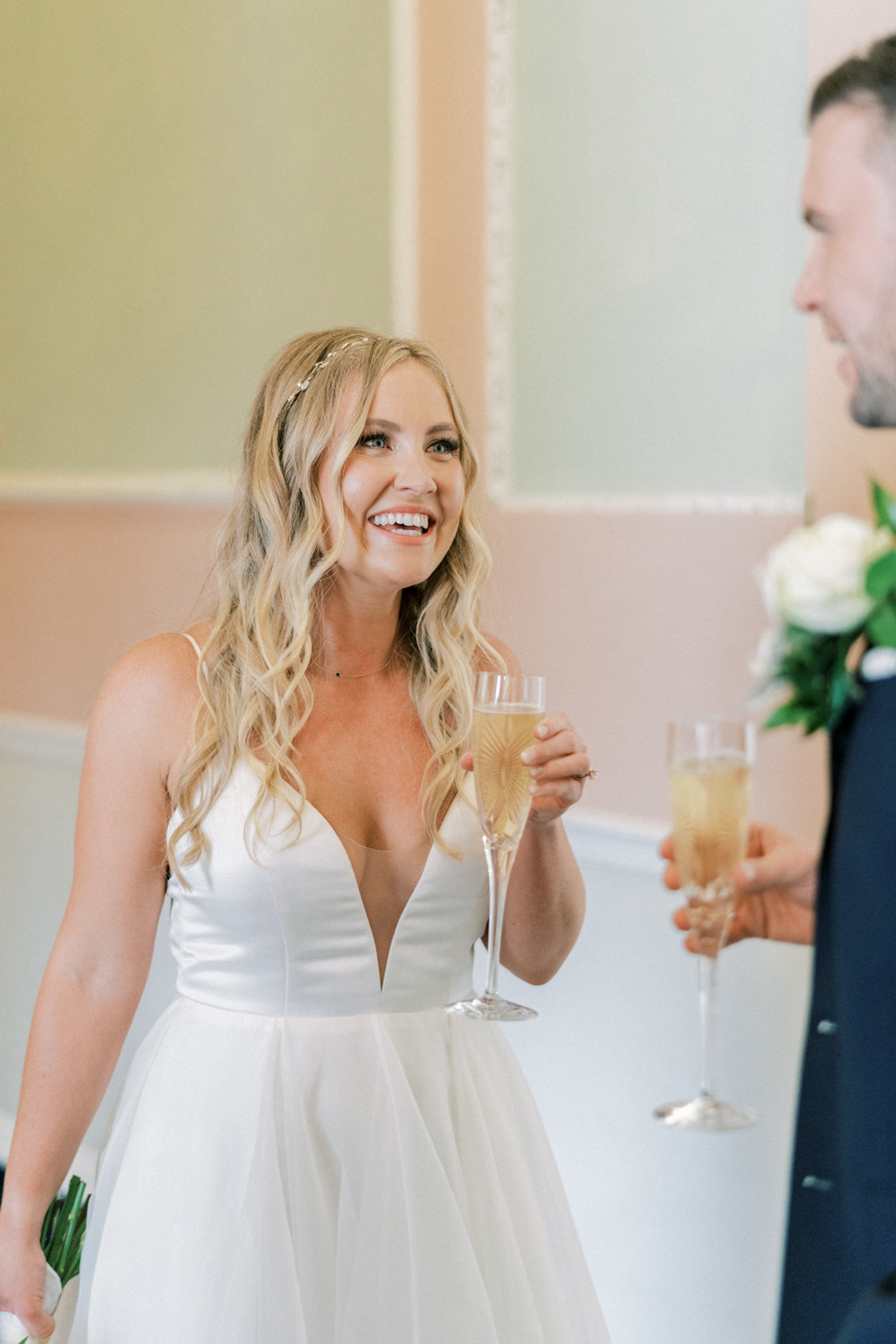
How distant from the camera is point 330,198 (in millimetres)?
3152

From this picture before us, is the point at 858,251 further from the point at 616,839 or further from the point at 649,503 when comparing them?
the point at 616,839

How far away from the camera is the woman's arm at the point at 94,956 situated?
1.82 meters

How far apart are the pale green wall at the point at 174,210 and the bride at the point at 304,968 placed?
4.23 ft

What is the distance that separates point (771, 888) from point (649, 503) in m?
1.31

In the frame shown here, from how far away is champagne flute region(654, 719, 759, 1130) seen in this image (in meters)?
1.09

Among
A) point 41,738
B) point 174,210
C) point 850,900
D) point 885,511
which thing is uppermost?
point 174,210

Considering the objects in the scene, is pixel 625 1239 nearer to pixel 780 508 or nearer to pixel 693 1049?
pixel 693 1049

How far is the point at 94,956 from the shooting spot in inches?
72.8

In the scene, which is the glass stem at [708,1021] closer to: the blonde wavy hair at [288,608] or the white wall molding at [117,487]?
the blonde wavy hair at [288,608]

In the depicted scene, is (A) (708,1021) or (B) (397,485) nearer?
(A) (708,1021)

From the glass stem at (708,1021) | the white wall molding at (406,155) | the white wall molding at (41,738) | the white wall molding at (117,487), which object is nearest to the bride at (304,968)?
the glass stem at (708,1021)

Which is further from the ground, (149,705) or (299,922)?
(149,705)

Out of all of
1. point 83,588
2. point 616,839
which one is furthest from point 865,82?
point 83,588

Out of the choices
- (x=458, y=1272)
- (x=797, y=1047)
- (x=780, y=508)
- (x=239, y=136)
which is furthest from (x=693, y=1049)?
(x=239, y=136)
